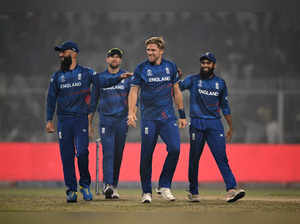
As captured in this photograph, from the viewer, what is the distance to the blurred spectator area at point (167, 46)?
860 inches

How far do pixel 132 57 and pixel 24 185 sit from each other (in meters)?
9.64

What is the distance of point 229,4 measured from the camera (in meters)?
23.8

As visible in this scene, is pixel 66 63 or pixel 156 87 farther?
pixel 66 63

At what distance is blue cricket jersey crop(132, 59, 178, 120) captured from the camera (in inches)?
365

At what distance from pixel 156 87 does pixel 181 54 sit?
49.0 feet

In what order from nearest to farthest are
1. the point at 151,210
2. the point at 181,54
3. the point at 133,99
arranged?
the point at 151,210 < the point at 133,99 < the point at 181,54

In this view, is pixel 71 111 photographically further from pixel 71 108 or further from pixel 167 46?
pixel 167 46

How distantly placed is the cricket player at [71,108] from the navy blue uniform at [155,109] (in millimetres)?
413

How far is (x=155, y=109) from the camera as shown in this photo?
931 centimetres

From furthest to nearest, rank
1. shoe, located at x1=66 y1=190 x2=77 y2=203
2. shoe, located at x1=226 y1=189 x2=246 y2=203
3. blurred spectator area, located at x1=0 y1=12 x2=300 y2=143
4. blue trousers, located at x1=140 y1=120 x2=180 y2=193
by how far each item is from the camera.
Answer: blurred spectator area, located at x1=0 y1=12 x2=300 y2=143, shoe, located at x1=66 y1=190 x2=77 y2=203, blue trousers, located at x1=140 y1=120 x2=180 y2=193, shoe, located at x1=226 y1=189 x2=246 y2=203

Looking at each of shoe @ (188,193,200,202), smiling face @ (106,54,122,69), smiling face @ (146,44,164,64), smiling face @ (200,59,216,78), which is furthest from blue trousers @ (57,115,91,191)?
smiling face @ (200,59,216,78)

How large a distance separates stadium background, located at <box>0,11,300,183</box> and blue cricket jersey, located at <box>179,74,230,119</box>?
10.5 meters

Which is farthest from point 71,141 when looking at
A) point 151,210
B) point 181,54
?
point 181,54

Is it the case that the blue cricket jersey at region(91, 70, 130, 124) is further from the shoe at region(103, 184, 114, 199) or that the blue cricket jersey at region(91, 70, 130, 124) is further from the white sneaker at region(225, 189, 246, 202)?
the white sneaker at region(225, 189, 246, 202)
